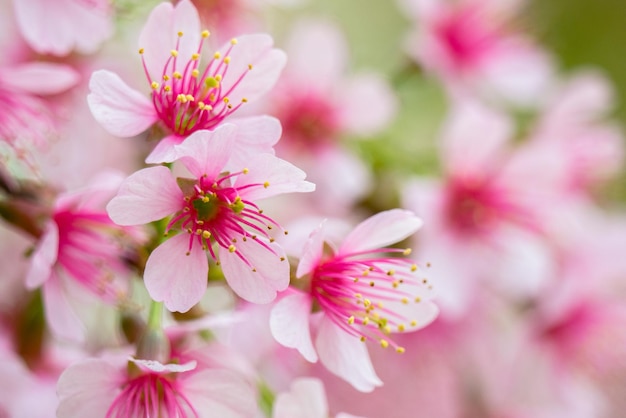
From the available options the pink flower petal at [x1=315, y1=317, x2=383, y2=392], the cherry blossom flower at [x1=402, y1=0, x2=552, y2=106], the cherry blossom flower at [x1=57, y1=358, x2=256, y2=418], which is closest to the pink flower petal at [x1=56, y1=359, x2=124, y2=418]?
the cherry blossom flower at [x1=57, y1=358, x2=256, y2=418]

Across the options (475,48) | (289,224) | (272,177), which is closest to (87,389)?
(272,177)

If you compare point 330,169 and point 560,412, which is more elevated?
point 330,169

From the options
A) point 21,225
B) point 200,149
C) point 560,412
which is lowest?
point 560,412

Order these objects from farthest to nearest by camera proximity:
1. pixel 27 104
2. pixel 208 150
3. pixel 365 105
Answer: pixel 365 105, pixel 27 104, pixel 208 150

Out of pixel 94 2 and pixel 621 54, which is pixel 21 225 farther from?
pixel 621 54

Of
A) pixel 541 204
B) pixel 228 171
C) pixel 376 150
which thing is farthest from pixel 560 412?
pixel 228 171

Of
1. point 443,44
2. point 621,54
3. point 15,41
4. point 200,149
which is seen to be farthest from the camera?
point 621,54

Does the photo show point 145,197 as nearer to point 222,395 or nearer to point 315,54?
point 222,395
